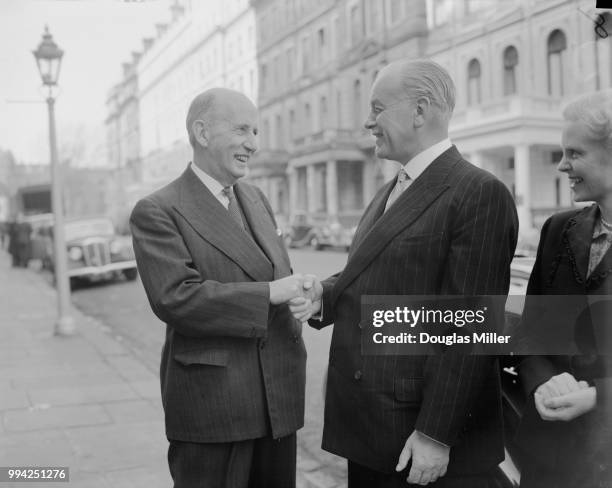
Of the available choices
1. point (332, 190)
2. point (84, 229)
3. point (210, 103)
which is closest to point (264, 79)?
point (332, 190)

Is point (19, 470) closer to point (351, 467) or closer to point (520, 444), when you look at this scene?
point (351, 467)

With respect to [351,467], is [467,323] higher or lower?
higher

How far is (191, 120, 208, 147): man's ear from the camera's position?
1893 millimetres

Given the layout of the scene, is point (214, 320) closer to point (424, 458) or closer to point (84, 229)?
point (424, 458)

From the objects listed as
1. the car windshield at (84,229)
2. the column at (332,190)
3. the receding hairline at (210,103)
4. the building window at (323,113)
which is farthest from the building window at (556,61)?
the car windshield at (84,229)

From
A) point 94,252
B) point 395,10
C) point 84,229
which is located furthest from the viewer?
point 84,229

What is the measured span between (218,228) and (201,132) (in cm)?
28

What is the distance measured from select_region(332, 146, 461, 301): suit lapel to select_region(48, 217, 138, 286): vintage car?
11.2 meters

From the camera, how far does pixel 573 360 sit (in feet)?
5.31

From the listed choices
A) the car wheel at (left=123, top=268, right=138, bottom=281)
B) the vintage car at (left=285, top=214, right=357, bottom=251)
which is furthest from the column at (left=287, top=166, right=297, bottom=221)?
the car wheel at (left=123, top=268, right=138, bottom=281)

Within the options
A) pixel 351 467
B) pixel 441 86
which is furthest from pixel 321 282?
pixel 441 86

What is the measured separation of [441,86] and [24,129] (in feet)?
6.56

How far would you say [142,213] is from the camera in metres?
1.80

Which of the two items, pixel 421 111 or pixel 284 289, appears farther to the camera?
pixel 284 289
